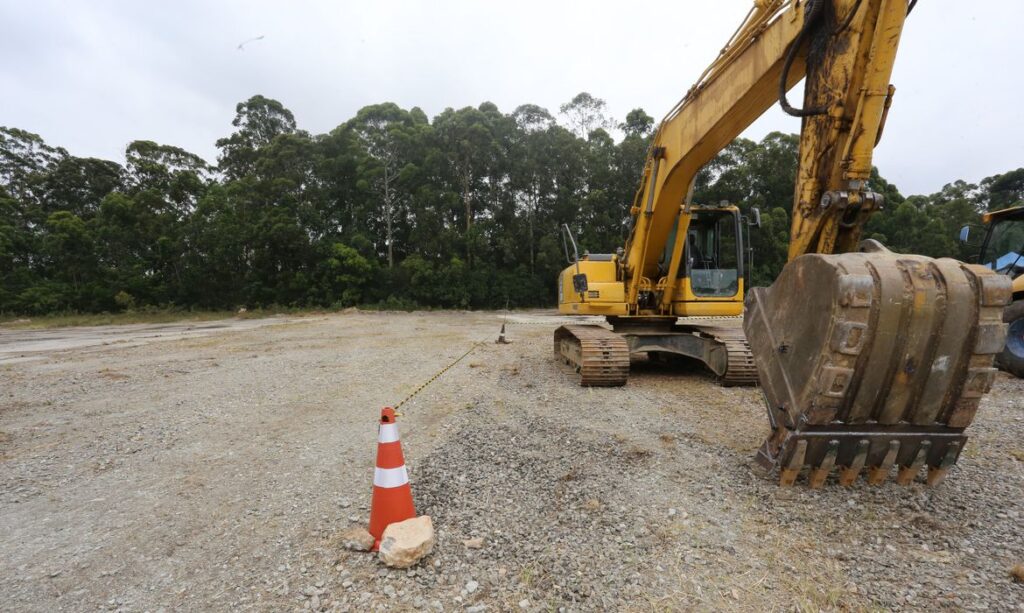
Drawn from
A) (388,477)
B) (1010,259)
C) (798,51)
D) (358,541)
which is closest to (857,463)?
(388,477)

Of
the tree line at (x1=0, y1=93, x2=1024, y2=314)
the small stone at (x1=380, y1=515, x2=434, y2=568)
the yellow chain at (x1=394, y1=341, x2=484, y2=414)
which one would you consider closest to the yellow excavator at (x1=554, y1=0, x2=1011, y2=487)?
the small stone at (x1=380, y1=515, x2=434, y2=568)

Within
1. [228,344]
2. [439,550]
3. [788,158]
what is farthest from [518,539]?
[788,158]

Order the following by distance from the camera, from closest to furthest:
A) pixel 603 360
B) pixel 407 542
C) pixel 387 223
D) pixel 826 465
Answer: pixel 407 542 → pixel 826 465 → pixel 603 360 → pixel 387 223

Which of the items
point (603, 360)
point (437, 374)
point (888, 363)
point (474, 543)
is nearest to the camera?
point (474, 543)

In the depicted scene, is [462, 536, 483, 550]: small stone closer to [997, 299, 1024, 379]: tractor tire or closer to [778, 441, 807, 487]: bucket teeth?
[778, 441, 807, 487]: bucket teeth

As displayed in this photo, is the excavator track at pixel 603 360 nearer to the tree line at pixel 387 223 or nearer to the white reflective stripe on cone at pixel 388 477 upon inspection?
the white reflective stripe on cone at pixel 388 477

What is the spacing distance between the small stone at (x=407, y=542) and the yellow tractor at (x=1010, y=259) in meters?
8.66

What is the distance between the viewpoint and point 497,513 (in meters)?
2.75

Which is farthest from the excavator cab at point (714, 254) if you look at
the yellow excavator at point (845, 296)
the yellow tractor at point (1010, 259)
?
the yellow tractor at point (1010, 259)

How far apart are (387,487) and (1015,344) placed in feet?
30.0

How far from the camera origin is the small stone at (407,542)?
2.23m

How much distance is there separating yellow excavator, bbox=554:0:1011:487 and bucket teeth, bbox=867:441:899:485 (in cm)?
1

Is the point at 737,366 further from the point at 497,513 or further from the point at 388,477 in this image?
the point at 388,477

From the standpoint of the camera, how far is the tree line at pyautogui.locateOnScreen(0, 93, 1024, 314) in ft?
94.5
